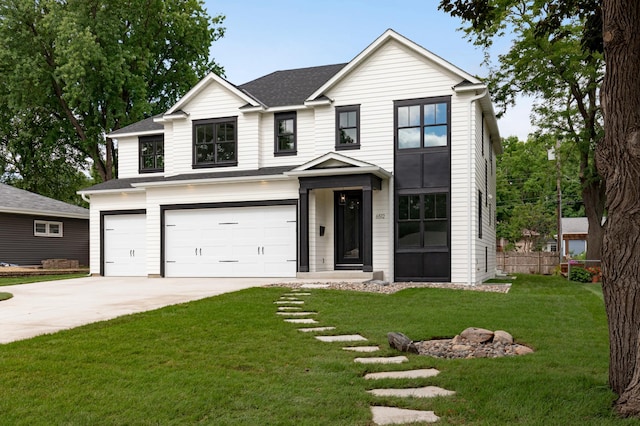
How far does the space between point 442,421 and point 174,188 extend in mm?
16476

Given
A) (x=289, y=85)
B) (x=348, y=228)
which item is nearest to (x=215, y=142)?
(x=289, y=85)

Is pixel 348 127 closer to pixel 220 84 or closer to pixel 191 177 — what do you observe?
pixel 220 84

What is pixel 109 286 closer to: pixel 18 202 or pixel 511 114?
pixel 18 202

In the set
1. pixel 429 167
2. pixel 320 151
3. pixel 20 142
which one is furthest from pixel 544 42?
pixel 20 142

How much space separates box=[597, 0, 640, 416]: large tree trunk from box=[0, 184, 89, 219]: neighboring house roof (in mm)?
24838

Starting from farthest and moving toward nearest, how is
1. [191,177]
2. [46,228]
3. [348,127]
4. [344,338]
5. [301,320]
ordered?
1. [46,228]
2. [191,177]
3. [348,127]
4. [301,320]
5. [344,338]

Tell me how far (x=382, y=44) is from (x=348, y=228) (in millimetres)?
5642

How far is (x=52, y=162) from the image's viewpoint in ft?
115

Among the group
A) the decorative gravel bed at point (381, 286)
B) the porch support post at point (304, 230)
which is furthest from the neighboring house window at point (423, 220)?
the porch support post at point (304, 230)

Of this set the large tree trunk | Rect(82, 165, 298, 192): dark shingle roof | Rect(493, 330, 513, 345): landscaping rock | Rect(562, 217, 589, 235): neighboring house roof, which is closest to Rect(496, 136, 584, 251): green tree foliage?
Rect(562, 217, 589, 235): neighboring house roof

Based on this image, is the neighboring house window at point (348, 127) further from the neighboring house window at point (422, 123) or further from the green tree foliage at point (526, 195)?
the green tree foliage at point (526, 195)

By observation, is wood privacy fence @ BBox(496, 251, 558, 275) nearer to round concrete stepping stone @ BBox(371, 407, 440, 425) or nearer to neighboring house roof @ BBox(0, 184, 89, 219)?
neighboring house roof @ BBox(0, 184, 89, 219)

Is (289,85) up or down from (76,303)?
up

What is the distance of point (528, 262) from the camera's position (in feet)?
84.8
